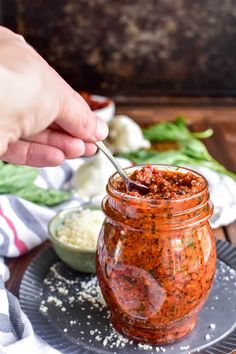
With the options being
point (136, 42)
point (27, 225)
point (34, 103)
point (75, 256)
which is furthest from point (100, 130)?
point (136, 42)

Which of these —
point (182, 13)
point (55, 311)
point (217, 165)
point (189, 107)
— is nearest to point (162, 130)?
point (217, 165)

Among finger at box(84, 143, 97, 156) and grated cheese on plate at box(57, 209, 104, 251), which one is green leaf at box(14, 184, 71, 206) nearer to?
grated cheese on plate at box(57, 209, 104, 251)

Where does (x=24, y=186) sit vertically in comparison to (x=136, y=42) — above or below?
above

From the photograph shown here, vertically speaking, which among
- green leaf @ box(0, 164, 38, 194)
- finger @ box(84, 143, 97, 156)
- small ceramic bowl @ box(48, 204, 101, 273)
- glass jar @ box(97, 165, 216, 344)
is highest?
finger @ box(84, 143, 97, 156)

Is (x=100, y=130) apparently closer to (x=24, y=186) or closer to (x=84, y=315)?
(x=84, y=315)

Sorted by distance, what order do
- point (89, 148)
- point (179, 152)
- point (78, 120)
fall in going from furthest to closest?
point (179, 152) → point (89, 148) → point (78, 120)

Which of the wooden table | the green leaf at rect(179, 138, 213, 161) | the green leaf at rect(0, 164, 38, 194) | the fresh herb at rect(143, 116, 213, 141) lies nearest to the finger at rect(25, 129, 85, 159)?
the green leaf at rect(0, 164, 38, 194)

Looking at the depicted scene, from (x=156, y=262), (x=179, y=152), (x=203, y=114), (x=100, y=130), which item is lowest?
(x=203, y=114)

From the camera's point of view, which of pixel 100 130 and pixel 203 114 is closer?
pixel 100 130

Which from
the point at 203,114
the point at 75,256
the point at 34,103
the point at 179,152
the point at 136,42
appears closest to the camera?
the point at 34,103
